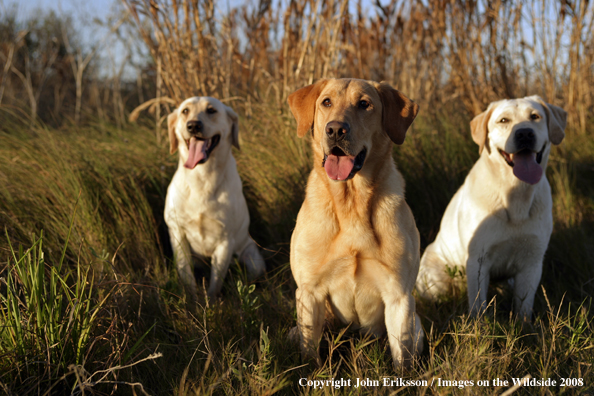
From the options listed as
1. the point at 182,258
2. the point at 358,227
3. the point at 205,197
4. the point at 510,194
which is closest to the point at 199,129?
the point at 205,197

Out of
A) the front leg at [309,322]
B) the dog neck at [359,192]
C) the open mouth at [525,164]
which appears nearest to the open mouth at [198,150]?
the dog neck at [359,192]

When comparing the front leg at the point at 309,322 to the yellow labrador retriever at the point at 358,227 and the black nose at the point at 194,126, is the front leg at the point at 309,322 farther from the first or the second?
the black nose at the point at 194,126

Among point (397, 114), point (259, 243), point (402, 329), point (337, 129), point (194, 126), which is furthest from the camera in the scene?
point (259, 243)

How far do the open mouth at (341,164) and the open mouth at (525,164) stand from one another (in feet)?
4.14

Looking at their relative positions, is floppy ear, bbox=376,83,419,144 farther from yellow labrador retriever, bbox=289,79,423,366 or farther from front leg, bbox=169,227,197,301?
front leg, bbox=169,227,197,301

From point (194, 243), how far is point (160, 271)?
1.20ft

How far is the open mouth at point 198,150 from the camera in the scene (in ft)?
11.8

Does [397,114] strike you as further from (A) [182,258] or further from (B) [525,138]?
(A) [182,258]

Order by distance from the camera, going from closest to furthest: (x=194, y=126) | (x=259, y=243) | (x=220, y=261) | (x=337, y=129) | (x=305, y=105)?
1. (x=337, y=129)
2. (x=305, y=105)
3. (x=194, y=126)
4. (x=220, y=261)
5. (x=259, y=243)

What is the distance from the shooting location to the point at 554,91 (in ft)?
17.5

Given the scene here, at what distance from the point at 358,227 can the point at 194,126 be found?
6.11ft

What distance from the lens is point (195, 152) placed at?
363cm

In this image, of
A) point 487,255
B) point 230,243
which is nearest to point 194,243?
point 230,243

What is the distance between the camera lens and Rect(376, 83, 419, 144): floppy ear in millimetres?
2350
